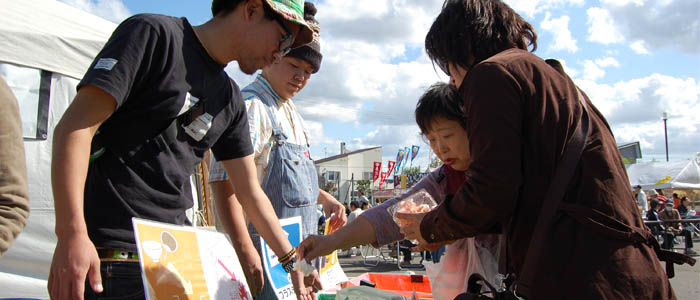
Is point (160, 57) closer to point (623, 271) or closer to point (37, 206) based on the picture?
point (623, 271)

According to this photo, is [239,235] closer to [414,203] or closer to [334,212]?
[414,203]

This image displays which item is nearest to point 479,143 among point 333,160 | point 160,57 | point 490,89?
point 490,89

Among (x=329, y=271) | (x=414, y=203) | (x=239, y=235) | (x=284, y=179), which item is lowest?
(x=329, y=271)

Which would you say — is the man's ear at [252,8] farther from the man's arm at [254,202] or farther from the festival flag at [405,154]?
the festival flag at [405,154]

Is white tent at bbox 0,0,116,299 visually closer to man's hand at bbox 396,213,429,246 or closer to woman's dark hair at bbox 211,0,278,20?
woman's dark hair at bbox 211,0,278,20

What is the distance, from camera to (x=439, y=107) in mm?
1841

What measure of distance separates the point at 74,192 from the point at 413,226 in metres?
0.98

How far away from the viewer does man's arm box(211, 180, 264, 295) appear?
1.90 m

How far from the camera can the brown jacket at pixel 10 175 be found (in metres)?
1.08

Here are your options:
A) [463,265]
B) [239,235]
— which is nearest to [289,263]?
[239,235]

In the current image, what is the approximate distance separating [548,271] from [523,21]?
0.83m

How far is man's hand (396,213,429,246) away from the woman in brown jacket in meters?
0.20

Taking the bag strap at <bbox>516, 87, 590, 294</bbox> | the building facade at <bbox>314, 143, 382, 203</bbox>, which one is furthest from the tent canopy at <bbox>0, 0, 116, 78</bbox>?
the building facade at <bbox>314, 143, 382, 203</bbox>

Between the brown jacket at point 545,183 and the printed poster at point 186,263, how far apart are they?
831 millimetres
